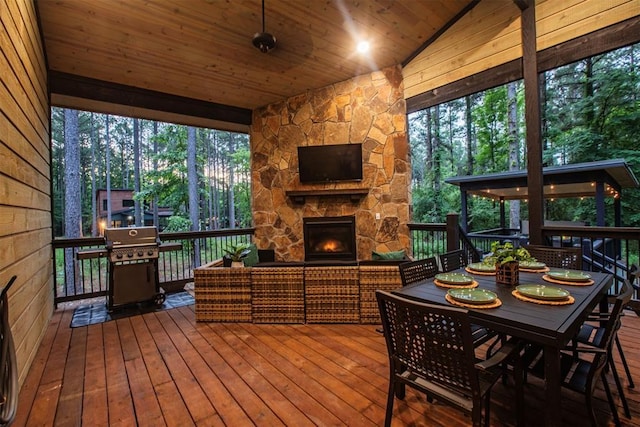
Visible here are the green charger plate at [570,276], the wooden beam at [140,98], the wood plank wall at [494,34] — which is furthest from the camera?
the wooden beam at [140,98]

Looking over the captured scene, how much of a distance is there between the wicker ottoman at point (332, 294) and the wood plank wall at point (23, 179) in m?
2.42

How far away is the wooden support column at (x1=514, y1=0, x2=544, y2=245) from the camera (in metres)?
3.45

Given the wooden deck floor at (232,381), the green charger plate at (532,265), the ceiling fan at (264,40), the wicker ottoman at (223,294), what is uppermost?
the ceiling fan at (264,40)

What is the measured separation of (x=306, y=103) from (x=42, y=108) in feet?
12.3

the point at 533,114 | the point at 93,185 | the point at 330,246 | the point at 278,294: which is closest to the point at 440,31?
the point at 533,114

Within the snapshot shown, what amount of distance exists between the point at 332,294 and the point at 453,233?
196 centimetres

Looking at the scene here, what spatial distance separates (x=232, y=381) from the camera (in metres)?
2.26

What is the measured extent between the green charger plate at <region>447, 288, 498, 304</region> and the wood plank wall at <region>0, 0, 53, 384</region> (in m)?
2.87

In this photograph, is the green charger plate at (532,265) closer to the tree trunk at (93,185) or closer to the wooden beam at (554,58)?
the wooden beam at (554,58)

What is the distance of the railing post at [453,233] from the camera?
4066mm

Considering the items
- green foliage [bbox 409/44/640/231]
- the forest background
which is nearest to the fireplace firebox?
the forest background

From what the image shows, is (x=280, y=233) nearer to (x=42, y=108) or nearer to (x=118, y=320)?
(x=118, y=320)

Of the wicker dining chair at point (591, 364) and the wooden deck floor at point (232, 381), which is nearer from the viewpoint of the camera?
the wicker dining chair at point (591, 364)

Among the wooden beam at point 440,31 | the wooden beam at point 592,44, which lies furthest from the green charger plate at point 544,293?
the wooden beam at point 440,31
